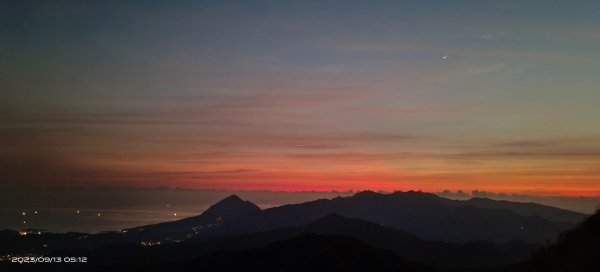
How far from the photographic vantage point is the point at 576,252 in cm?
2102

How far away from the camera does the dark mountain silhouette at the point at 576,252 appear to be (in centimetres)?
1898

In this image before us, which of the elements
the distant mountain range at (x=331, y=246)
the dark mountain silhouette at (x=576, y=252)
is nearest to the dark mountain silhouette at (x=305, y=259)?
the distant mountain range at (x=331, y=246)

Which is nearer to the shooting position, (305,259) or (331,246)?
(305,259)

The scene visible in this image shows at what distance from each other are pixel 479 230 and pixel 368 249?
143 meters

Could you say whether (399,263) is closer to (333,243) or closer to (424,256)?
(333,243)

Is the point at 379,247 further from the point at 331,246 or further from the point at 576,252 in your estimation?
the point at 576,252

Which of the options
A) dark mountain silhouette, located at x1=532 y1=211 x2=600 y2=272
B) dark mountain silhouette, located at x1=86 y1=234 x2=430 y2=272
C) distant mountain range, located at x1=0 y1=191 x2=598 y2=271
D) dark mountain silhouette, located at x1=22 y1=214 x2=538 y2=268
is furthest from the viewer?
dark mountain silhouette, located at x1=22 y1=214 x2=538 y2=268

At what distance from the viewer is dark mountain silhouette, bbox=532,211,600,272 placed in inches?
747

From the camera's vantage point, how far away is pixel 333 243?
6475 cm

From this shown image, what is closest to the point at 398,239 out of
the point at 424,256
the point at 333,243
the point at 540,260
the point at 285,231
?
the point at 424,256

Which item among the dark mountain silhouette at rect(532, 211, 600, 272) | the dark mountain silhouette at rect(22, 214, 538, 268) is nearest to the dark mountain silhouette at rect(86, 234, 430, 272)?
the dark mountain silhouette at rect(532, 211, 600, 272)

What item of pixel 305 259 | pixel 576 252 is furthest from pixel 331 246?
pixel 576 252

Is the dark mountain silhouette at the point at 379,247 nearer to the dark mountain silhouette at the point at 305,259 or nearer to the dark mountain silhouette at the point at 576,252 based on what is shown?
the dark mountain silhouette at the point at 305,259

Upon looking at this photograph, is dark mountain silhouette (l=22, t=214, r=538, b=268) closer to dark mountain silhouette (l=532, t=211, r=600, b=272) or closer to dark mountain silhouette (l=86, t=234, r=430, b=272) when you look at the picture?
dark mountain silhouette (l=86, t=234, r=430, b=272)
